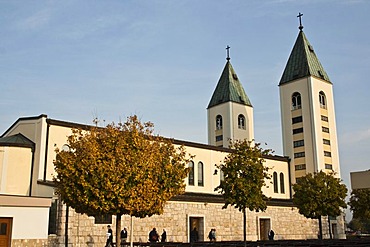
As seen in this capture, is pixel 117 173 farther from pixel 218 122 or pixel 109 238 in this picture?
pixel 218 122

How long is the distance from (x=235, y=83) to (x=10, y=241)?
Answer: 45307 millimetres

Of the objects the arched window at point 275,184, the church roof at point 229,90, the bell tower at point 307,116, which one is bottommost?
the arched window at point 275,184

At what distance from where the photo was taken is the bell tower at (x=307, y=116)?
51094 millimetres

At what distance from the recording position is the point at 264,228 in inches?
1610

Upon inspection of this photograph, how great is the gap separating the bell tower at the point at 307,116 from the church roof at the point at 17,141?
31069 millimetres

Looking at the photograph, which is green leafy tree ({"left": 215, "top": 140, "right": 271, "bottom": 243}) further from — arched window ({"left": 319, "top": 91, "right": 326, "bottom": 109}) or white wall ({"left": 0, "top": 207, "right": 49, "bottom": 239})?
arched window ({"left": 319, "top": 91, "right": 326, "bottom": 109})

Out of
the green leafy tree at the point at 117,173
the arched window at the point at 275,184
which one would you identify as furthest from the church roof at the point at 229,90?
the green leafy tree at the point at 117,173

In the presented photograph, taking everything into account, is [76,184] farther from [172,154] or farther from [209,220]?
[209,220]

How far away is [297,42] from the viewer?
5822 cm

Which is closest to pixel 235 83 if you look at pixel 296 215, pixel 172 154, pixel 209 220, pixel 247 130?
pixel 247 130

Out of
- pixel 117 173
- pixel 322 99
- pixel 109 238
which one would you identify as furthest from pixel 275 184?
pixel 117 173

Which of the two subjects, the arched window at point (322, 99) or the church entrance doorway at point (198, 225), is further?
the arched window at point (322, 99)

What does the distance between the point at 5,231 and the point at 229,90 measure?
42.7 metres

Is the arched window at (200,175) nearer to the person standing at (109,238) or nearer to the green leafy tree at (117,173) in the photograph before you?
the person standing at (109,238)
